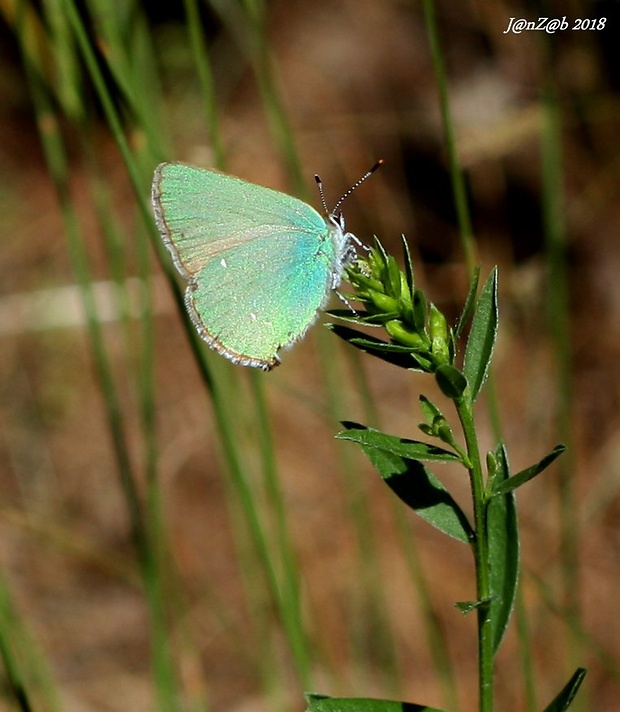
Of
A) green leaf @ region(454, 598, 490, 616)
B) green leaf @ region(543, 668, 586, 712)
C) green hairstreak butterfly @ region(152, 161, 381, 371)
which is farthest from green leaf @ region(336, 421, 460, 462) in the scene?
green hairstreak butterfly @ region(152, 161, 381, 371)

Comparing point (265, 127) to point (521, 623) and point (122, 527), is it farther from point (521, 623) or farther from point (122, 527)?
point (521, 623)

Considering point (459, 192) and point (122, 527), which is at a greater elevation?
point (459, 192)

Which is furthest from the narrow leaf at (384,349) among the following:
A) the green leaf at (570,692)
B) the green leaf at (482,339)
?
the green leaf at (570,692)

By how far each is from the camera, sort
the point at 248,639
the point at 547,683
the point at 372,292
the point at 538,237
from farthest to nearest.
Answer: the point at 538,237 → the point at 248,639 → the point at 547,683 → the point at 372,292

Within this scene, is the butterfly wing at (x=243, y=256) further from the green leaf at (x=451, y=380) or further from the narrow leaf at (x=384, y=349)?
the green leaf at (x=451, y=380)

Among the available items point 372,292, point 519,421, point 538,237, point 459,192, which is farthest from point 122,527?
point 372,292

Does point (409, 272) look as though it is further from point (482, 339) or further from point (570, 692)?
point (570, 692)

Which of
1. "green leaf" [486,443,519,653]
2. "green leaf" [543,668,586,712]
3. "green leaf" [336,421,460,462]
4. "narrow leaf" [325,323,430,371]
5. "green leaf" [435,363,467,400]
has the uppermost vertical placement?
"narrow leaf" [325,323,430,371]

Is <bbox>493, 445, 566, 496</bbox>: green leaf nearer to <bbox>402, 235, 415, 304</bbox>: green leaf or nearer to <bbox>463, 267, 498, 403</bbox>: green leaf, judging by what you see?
<bbox>463, 267, 498, 403</bbox>: green leaf
